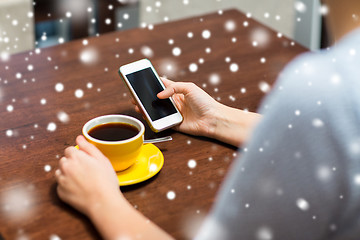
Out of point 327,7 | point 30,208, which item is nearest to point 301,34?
point 327,7

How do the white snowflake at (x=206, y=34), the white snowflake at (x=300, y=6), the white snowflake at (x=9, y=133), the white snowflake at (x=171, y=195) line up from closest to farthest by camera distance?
1. the white snowflake at (x=171, y=195)
2. the white snowflake at (x=9, y=133)
3. the white snowflake at (x=206, y=34)
4. the white snowflake at (x=300, y=6)

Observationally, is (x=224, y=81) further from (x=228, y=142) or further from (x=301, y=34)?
(x=301, y=34)

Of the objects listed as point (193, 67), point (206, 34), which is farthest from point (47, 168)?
point (206, 34)

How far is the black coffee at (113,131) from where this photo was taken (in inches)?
36.2

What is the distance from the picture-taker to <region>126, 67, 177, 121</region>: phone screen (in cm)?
105

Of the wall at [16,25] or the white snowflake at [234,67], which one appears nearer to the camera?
the white snowflake at [234,67]

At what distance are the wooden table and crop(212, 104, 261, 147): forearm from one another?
0.02m

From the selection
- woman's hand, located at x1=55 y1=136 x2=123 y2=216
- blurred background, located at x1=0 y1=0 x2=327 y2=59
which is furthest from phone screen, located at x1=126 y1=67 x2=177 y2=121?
blurred background, located at x1=0 y1=0 x2=327 y2=59

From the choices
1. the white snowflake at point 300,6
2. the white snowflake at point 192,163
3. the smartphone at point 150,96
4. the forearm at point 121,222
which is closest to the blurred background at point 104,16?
the white snowflake at point 300,6

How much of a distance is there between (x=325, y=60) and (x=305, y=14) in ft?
7.11

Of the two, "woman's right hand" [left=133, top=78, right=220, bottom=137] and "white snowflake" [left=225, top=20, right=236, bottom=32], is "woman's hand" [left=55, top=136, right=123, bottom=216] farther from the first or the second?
"white snowflake" [left=225, top=20, right=236, bottom=32]

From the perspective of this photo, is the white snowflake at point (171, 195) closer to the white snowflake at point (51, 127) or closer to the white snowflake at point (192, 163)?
the white snowflake at point (192, 163)

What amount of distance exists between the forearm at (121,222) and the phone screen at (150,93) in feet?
0.95

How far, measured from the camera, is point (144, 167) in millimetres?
931
